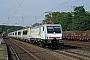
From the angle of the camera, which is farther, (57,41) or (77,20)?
(77,20)

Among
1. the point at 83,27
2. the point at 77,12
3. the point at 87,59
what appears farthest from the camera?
the point at 77,12

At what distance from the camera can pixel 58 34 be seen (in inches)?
A: 1047

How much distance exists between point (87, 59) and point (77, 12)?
3682 inches

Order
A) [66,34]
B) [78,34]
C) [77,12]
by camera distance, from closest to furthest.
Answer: [78,34], [66,34], [77,12]

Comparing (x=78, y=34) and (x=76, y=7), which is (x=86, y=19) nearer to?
(x=76, y=7)

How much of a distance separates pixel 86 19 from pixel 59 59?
77781 mm

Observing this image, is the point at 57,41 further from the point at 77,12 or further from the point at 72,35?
the point at 77,12

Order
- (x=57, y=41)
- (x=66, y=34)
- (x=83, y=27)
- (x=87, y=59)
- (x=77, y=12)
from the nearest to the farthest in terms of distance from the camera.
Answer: (x=87, y=59)
(x=57, y=41)
(x=66, y=34)
(x=83, y=27)
(x=77, y=12)

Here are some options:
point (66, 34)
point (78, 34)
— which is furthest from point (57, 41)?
point (66, 34)

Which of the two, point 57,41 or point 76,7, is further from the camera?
point 76,7

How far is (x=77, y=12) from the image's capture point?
10888 cm

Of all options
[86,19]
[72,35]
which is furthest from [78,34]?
[86,19]

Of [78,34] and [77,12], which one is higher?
[77,12]

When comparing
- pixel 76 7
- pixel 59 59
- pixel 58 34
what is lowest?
pixel 59 59
